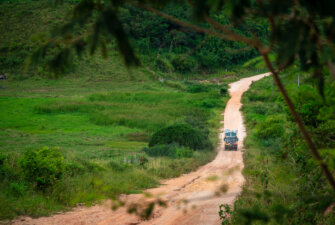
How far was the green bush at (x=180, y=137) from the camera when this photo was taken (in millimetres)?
23844

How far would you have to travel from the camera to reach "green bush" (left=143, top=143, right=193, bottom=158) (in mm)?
21281

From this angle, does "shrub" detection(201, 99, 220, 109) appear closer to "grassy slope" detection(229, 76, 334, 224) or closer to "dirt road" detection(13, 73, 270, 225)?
"grassy slope" detection(229, 76, 334, 224)

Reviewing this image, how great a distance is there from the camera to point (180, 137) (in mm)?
23844

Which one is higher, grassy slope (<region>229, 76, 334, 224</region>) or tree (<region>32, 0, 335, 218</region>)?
tree (<region>32, 0, 335, 218</region>)

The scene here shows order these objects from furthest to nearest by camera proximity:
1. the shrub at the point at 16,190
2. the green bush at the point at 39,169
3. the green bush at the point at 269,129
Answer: the green bush at the point at 269,129, the green bush at the point at 39,169, the shrub at the point at 16,190

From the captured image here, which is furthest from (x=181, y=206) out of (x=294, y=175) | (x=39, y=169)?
(x=294, y=175)

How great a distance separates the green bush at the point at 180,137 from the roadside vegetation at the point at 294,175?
10.9ft

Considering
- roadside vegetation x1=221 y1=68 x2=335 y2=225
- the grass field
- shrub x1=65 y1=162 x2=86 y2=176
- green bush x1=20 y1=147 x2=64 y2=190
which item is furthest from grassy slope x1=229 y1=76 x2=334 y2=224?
shrub x1=65 y1=162 x2=86 y2=176

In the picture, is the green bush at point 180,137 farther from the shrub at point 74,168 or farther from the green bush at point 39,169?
the green bush at point 39,169

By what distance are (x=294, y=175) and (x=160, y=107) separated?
126 ft

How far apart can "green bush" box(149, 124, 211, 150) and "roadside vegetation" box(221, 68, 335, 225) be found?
3322 mm

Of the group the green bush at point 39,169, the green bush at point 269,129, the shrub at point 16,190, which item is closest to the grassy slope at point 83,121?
the shrub at point 16,190

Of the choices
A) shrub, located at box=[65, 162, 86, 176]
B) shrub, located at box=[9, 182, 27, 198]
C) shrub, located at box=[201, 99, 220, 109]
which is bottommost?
shrub, located at box=[9, 182, 27, 198]

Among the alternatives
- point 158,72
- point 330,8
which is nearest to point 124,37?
point 330,8
